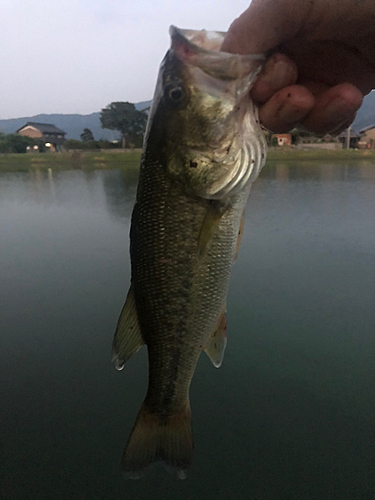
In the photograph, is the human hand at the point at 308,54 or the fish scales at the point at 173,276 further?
the fish scales at the point at 173,276

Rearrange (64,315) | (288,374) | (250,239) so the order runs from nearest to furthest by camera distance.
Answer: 1. (288,374)
2. (64,315)
3. (250,239)

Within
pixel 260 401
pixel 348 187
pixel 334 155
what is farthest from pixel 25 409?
pixel 334 155

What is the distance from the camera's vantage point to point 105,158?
2097 cm

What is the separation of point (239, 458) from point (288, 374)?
893mm

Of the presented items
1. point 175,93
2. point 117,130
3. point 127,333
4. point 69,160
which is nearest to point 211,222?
point 175,93

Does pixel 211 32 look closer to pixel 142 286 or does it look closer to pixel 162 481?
pixel 142 286

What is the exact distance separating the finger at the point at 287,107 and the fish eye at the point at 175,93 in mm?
287

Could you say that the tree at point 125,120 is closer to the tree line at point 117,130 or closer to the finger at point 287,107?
the tree line at point 117,130

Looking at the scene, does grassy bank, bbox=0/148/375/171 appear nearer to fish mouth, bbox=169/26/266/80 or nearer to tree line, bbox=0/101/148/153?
tree line, bbox=0/101/148/153

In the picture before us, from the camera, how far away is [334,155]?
19844 mm

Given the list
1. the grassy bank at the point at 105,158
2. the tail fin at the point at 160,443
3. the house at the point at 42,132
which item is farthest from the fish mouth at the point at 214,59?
the house at the point at 42,132

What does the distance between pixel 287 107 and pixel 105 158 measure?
21332mm

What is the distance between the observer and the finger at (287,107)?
42.8 inches

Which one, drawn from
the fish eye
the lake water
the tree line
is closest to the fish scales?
the fish eye
